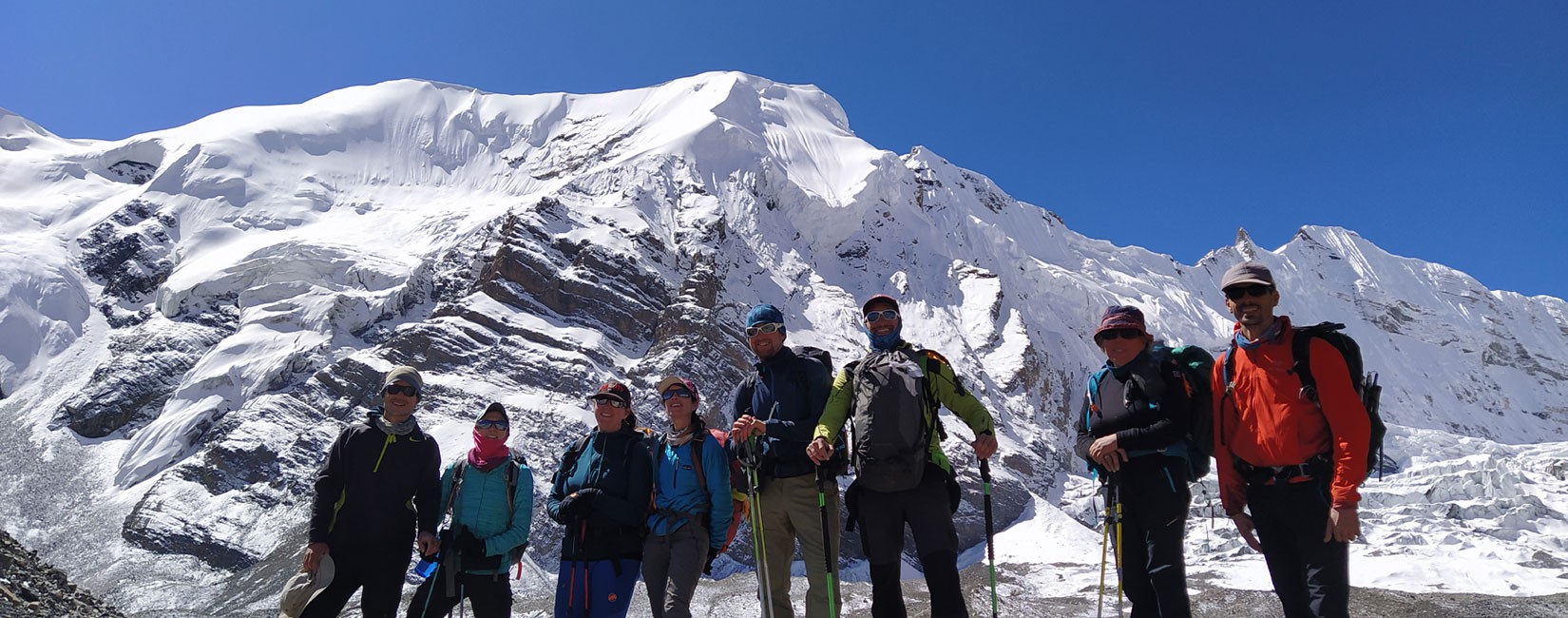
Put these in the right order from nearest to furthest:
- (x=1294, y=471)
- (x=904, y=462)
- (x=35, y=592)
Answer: (x=1294, y=471) < (x=904, y=462) < (x=35, y=592)

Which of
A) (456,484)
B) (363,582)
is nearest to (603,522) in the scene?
(456,484)

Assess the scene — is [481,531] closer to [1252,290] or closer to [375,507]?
[375,507]

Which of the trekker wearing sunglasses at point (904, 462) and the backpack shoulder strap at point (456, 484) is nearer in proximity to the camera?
the trekker wearing sunglasses at point (904, 462)

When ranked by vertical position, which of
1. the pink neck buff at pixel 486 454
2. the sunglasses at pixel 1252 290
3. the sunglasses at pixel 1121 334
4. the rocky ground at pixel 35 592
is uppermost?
the sunglasses at pixel 1252 290

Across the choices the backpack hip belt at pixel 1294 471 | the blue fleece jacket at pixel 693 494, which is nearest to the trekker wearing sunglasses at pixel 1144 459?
the backpack hip belt at pixel 1294 471

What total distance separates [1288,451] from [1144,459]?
0.79 m

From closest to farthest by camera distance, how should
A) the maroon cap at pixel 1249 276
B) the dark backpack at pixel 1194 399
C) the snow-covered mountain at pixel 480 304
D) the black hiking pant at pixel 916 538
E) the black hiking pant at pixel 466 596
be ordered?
the maroon cap at pixel 1249 276 → the dark backpack at pixel 1194 399 → the black hiking pant at pixel 916 538 → the black hiking pant at pixel 466 596 → the snow-covered mountain at pixel 480 304

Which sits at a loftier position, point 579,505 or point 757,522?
point 579,505

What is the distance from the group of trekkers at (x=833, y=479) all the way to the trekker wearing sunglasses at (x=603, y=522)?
15 mm

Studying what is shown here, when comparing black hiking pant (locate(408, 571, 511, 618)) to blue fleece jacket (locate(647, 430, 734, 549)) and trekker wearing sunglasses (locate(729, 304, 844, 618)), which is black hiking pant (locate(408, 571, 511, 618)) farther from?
trekker wearing sunglasses (locate(729, 304, 844, 618))

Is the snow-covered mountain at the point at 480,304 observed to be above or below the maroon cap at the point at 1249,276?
above

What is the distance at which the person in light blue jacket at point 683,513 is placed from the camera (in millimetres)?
6160

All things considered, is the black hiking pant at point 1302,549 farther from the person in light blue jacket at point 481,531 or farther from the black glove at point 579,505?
the person in light blue jacket at point 481,531

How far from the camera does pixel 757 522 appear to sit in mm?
6164
